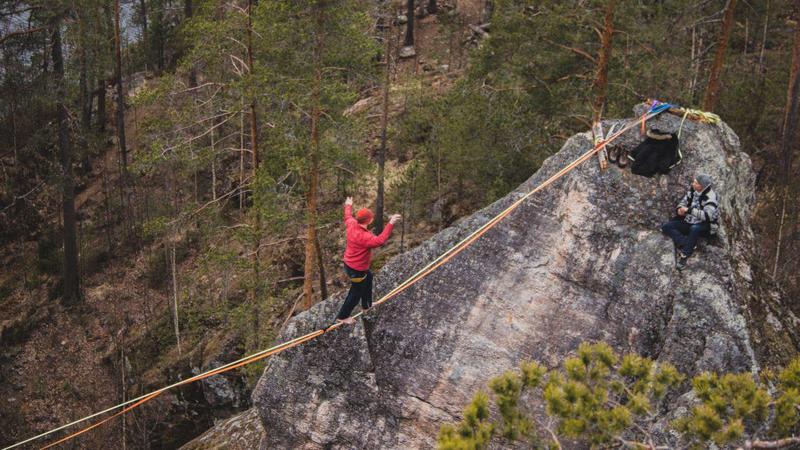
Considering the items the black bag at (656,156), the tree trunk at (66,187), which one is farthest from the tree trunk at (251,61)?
the tree trunk at (66,187)

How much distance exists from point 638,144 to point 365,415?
5.28m

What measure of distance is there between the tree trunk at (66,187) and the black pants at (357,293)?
1628 cm

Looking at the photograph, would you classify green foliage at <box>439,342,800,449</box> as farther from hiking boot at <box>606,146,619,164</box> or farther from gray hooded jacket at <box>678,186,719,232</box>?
hiking boot at <box>606,146,619,164</box>

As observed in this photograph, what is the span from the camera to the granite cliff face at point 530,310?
7.24 m

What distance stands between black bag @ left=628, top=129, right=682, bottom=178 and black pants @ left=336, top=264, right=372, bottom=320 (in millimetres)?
3891

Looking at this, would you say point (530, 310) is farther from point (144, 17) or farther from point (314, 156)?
point (144, 17)

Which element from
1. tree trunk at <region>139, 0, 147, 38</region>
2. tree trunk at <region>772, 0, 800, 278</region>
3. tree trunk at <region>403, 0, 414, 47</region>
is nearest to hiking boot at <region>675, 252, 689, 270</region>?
tree trunk at <region>772, 0, 800, 278</region>

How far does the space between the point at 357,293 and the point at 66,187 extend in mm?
17554

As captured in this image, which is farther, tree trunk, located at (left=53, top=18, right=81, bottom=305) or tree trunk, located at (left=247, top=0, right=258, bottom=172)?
tree trunk, located at (left=53, top=18, right=81, bottom=305)

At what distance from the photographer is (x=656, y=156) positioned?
7887mm

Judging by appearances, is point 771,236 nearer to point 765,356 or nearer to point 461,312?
point 765,356

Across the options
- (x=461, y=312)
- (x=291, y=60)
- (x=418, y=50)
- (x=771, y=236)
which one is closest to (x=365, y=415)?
(x=461, y=312)

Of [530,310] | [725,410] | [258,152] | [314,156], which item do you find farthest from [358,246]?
[258,152]

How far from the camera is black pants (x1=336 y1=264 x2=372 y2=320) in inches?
308
